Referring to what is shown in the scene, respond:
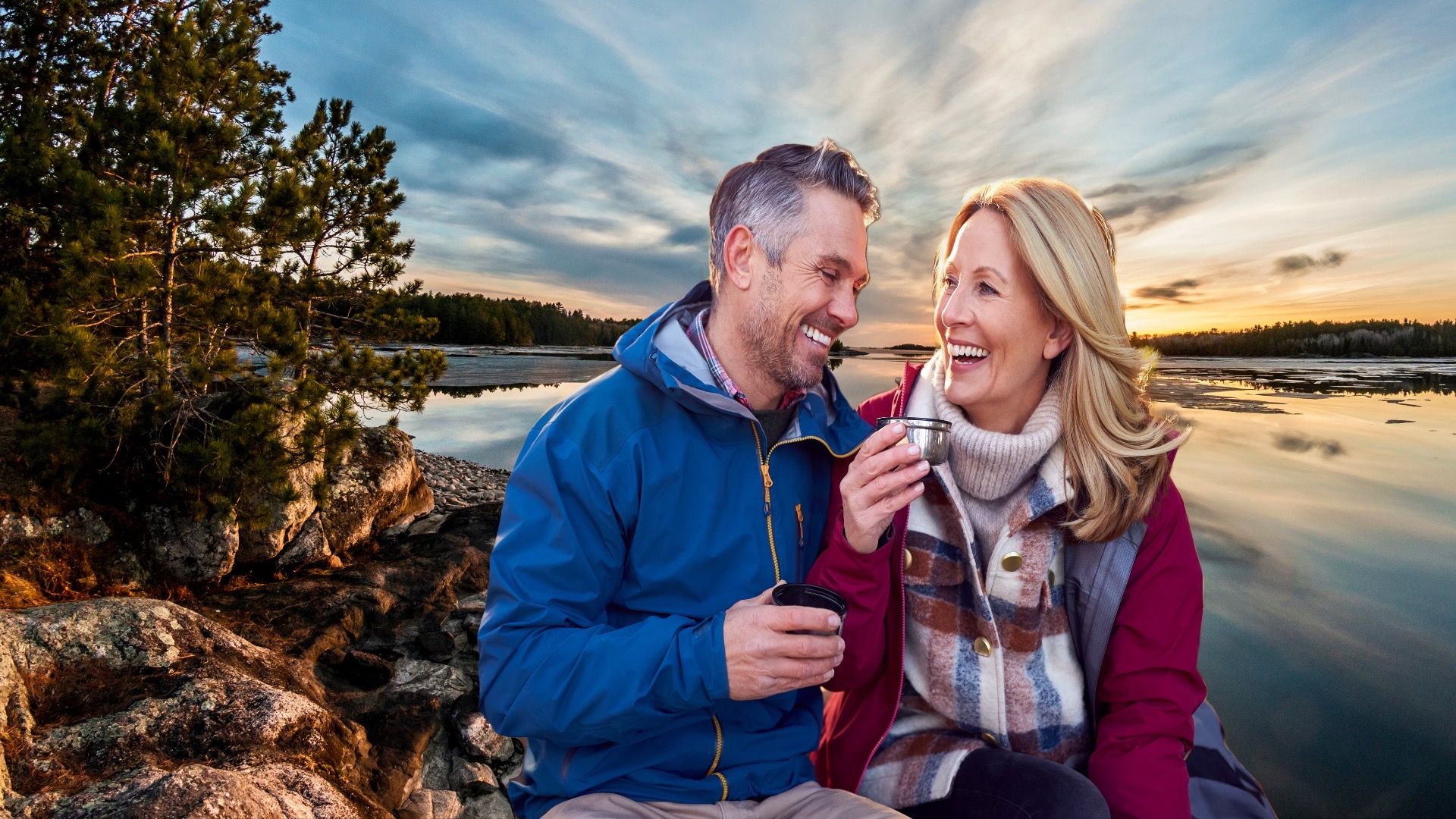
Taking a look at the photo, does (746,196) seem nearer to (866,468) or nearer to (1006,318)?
(1006,318)

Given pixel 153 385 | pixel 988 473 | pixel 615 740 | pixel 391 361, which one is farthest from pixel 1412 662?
pixel 153 385

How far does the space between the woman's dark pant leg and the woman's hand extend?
3.23 feet

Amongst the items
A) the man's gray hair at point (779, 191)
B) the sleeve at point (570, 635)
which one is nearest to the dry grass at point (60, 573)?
the sleeve at point (570, 635)

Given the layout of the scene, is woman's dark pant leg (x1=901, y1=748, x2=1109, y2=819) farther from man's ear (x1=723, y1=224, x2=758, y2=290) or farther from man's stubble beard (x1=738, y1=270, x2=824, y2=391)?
man's ear (x1=723, y1=224, x2=758, y2=290)

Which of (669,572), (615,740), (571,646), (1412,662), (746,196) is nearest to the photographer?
(571,646)

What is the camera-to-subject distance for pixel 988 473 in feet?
9.36

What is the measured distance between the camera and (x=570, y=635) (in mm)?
2119

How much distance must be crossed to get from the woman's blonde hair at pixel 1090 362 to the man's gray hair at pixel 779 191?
0.62 metres

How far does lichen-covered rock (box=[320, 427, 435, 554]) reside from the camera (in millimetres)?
7645

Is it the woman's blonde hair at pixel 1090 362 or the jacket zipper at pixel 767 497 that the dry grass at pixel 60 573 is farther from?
the woman's blonde hair at pixel 1090 362

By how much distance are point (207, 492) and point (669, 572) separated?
18.6ft

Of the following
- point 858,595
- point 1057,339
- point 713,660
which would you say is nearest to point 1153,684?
point 858,595

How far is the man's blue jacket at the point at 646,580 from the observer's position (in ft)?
6.79

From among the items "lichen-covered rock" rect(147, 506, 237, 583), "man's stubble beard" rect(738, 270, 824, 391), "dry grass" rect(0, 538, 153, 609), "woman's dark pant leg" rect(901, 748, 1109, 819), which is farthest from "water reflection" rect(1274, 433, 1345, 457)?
"dry grass" rect(0, 538, 153, 609)
